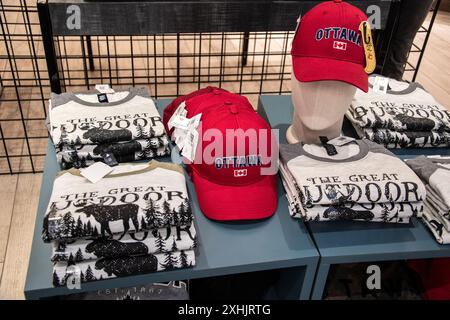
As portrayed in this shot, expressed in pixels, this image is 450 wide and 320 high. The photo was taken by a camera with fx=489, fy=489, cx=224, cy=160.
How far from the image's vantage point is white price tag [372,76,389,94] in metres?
1.60

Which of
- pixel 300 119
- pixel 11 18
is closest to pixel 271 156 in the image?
pixel 300 119

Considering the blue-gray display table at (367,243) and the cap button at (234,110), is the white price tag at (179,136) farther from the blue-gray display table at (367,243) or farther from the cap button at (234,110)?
the blue-gray display table at (367,243)

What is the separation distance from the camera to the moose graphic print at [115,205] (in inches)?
39.6

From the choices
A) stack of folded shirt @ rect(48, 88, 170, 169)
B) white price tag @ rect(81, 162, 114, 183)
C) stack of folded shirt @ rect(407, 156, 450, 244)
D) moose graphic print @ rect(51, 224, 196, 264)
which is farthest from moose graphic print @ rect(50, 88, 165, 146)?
stack of folded shirt @ rect(407, 156, 450, 244)

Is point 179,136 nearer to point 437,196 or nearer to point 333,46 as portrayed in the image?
point 333,46

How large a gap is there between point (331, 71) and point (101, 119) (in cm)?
63

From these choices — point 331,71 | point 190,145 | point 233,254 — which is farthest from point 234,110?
point 233,254

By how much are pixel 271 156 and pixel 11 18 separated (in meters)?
2.84

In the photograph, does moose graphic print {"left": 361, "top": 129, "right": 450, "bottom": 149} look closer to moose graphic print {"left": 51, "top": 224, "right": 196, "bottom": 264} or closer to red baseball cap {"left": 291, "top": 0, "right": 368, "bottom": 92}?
red baseball cap {"left": 291, "top": 0, "right": 368, "bottom": 92}

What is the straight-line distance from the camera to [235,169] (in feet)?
3.90

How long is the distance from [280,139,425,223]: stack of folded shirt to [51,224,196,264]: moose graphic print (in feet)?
0.95

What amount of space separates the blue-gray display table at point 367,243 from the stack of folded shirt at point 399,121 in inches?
12.0

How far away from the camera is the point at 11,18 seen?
3.37 meters
